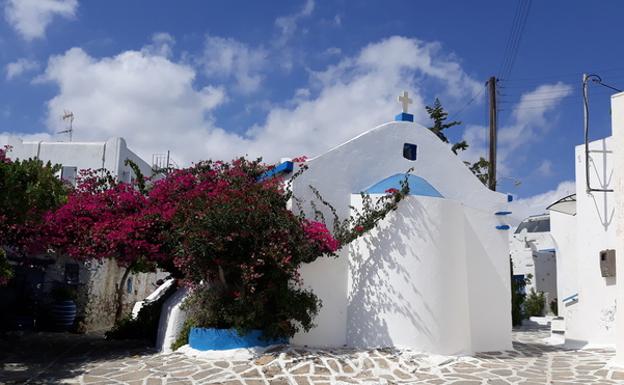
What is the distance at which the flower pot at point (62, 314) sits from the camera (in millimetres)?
17625

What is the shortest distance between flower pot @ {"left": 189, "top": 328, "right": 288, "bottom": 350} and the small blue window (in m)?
5.92

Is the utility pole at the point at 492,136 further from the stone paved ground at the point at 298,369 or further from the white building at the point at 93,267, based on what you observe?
the white building at the point at 93,267

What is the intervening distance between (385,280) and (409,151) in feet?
12.8

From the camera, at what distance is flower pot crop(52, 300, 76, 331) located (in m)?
17.6

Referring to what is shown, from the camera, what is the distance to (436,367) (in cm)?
1114

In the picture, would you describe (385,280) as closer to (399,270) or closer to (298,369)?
(399,270)

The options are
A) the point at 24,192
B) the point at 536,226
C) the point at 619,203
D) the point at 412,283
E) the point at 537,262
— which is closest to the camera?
the point at 24,192

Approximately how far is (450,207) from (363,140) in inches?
108

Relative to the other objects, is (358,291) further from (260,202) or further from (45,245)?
(45,245)

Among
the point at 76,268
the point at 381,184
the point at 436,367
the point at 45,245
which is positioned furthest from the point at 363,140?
the point at 76,268

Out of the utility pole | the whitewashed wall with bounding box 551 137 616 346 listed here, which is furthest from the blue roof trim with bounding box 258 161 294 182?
the utility pole

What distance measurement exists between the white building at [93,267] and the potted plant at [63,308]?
0.49 metres

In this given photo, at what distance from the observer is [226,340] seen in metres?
11.4

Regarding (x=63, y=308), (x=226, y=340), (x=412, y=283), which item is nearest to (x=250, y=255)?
(x=226, y=340)
